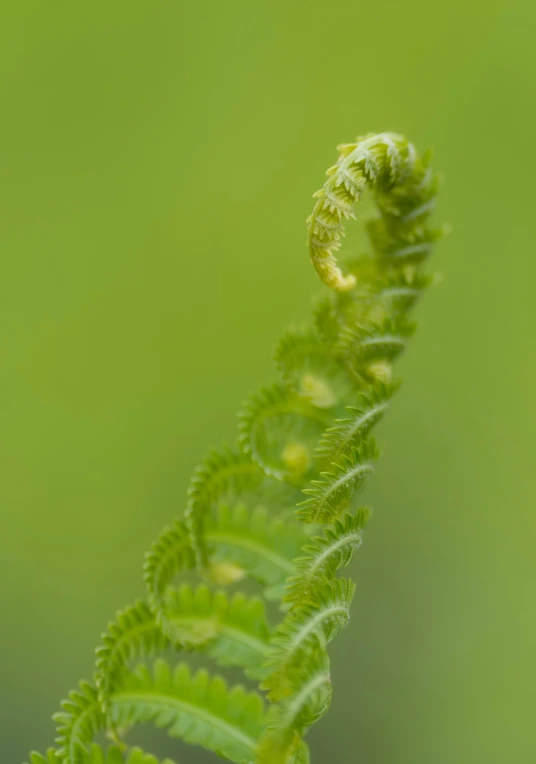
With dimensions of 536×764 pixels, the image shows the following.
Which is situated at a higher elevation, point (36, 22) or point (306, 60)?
point (306, 60)

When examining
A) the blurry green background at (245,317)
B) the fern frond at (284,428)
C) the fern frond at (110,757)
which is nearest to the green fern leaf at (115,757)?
the fern frond at (110,757)

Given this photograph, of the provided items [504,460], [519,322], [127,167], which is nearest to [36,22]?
[127,167]

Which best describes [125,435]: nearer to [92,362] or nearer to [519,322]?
[92,362]

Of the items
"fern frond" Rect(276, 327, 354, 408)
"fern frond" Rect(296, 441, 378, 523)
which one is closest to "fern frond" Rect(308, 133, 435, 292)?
"fern frond" Rect(276, 327, 354, 408)

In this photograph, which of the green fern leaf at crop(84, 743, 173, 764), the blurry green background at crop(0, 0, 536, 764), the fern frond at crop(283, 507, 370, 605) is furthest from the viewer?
the blurry green background at crop(0, 0, 536, 764)

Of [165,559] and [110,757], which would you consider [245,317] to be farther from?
[110,757]

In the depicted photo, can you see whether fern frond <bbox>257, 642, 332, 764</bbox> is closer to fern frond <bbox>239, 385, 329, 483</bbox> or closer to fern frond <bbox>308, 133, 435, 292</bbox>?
fern frond <bbox>239, 385, 329, 483</bbox>
